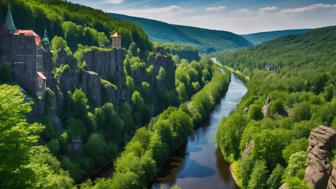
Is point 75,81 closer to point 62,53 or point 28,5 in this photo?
point 62,53

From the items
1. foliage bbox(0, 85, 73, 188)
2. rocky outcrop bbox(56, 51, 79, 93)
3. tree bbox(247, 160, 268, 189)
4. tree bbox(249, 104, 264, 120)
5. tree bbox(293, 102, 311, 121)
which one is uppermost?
foliage bbox(0, 85, 73, 188)

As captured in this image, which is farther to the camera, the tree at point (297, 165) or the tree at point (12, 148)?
the tree at point (297, 165)

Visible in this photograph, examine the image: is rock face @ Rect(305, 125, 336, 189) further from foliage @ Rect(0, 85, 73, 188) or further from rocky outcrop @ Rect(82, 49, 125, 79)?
rocky outcrop @ Rect(82, 49, 125, 79)

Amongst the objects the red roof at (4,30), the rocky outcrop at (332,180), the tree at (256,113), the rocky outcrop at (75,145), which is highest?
the red roof at (4,30)

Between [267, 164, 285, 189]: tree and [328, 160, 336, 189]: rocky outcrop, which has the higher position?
[328, 160, 336, 189]: rocky outcrop

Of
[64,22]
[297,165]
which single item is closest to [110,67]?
[64,22]

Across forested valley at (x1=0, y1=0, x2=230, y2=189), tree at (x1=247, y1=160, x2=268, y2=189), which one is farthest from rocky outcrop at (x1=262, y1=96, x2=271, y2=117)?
tree at (x1=247, y1=160, x2=268, y2=189)

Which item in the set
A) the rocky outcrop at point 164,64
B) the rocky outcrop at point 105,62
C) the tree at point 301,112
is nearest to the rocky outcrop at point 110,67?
the rocky outcrop at point 105,62

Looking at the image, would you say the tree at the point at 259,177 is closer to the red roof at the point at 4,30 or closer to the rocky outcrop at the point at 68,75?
the rocky outcrop at the point at 68,75
